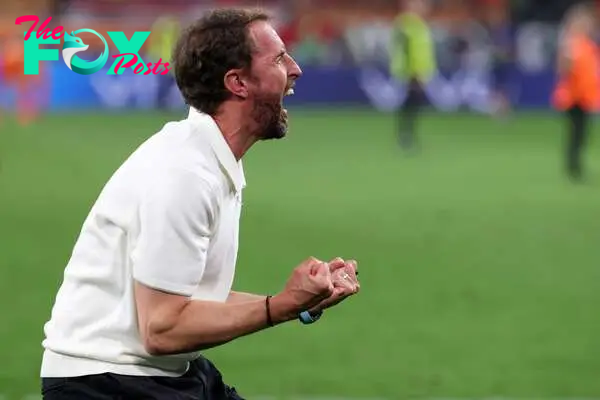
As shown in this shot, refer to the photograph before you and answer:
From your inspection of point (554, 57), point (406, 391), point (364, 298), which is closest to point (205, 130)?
point (406, 391)

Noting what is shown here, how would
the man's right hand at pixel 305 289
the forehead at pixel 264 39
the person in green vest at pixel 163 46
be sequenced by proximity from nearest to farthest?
the man's right hand at pixel 305 289
the forehead at pixel 264 39
the person in green vest at pixel 163 46

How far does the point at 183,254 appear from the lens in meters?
4.40

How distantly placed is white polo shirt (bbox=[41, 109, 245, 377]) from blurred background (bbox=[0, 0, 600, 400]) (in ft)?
3.62

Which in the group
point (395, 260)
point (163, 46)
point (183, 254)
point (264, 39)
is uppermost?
point (264, 39)

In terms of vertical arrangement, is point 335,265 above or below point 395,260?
above

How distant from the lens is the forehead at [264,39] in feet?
15.5

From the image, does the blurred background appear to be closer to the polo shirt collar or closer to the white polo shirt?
the polo shirt collar

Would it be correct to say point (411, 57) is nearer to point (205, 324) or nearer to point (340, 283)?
point (340, 283)

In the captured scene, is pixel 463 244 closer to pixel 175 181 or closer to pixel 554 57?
pixel 175 181

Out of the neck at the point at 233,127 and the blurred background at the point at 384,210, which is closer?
the neck at the point at 233,127

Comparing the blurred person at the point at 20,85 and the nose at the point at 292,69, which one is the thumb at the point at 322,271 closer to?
the nose at the point at 292,69

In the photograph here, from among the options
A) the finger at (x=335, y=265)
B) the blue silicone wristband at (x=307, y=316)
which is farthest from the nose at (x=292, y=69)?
the blue silicone wristband at (x=307, y=316)

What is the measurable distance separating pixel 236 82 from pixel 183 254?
66cm

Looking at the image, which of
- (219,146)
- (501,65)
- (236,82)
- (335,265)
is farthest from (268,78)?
(501,65)
